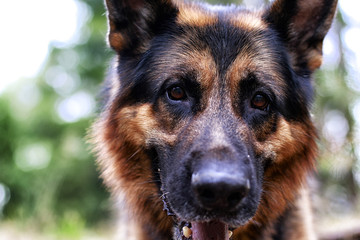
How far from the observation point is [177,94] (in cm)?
325

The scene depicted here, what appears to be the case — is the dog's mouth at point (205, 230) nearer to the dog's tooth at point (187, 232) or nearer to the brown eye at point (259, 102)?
the dog's tooth at point (187, 232)

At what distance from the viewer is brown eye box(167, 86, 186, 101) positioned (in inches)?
128

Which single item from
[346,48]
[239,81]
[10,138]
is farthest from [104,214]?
[239,81]

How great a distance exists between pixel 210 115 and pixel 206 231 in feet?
2.99

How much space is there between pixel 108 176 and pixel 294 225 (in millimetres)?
2020

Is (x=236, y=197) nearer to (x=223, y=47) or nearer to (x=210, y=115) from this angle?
(x=210, y=115)

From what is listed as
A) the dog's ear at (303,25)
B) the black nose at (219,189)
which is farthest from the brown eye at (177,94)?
the dog's ear at (303,25)

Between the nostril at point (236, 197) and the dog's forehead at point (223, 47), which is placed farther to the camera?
the dog's forehead at point (223, 47)

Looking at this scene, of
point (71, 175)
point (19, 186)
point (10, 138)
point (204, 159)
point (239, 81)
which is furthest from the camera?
point (71, 175)

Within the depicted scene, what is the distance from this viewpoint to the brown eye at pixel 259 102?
3.29 m

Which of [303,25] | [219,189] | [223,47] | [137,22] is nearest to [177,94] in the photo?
[223,47]

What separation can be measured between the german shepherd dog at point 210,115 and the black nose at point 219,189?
2cm

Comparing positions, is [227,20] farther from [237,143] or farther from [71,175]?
[71,175]

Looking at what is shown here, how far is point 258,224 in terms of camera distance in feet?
11.9
